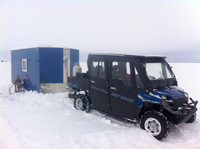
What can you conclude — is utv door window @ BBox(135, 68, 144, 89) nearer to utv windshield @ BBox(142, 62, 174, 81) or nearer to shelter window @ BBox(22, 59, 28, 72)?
utv windshield @ BBox(142, 62, 174, 81)

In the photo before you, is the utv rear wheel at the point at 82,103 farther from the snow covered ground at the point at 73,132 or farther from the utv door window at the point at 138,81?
the utv door window at the point at 138,81

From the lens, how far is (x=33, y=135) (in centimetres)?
444

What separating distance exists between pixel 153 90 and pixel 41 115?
3.89m

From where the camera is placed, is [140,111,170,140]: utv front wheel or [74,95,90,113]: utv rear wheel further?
[74,95,90,113]: utv rear wheel

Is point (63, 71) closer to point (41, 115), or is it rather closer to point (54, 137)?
point (41, 115)

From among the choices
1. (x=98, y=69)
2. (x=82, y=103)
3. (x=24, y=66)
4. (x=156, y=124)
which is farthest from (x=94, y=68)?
(x=24, y=66)

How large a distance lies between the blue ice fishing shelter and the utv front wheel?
5576mm

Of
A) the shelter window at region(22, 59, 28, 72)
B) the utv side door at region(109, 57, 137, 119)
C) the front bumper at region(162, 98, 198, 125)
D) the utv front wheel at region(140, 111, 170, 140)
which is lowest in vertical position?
the utv front wheel at region(140, 111, 170, 140)

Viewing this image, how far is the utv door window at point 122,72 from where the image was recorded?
5168 mm

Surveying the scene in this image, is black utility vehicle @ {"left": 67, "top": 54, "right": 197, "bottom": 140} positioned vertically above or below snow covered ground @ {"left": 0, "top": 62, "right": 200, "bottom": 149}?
above

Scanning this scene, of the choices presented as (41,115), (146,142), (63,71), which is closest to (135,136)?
(146,142)

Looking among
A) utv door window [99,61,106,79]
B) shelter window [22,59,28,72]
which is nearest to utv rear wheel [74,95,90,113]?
utv door window [99,61,106,79]

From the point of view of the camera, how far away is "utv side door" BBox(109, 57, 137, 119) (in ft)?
16.6

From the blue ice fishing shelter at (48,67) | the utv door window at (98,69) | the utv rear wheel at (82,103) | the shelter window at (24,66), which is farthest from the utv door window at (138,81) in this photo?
the shelter window at (24,66)
